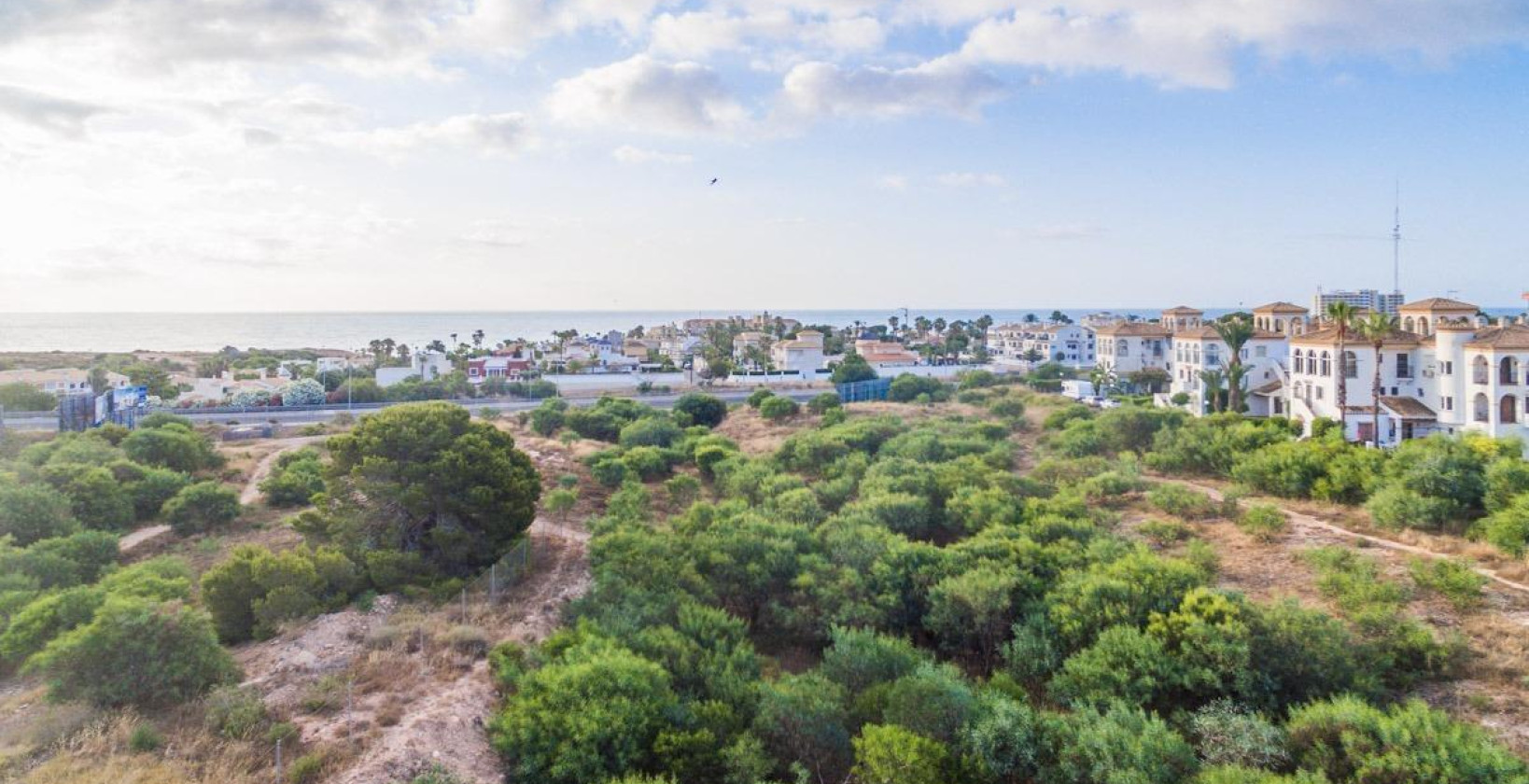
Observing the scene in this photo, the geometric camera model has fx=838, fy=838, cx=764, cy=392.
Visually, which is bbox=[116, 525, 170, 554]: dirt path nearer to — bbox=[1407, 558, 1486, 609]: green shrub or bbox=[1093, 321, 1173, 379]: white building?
bbox=[1407, 558, 1486, 609]: green shrub

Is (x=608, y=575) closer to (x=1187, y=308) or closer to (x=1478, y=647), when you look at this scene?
(x=1478, y=647)

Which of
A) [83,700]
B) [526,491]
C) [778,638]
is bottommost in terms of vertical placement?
[778,638]

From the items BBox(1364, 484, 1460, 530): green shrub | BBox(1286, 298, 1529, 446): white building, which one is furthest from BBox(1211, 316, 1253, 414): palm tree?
→ BBox(1364, 484, 1460, 530): green shrub

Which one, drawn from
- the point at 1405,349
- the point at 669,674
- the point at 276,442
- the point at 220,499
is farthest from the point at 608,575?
the point at 1405,349

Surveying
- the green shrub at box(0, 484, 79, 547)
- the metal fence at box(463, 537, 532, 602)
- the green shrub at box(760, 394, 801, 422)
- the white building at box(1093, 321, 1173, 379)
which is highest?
the white building at box(1093, 321, 1173, 379)

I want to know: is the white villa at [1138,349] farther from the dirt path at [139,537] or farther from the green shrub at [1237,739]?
the dirt path at [139,537]

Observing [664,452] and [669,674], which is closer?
[669,674]

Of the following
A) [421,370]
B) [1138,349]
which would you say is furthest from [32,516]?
[1138,349]
